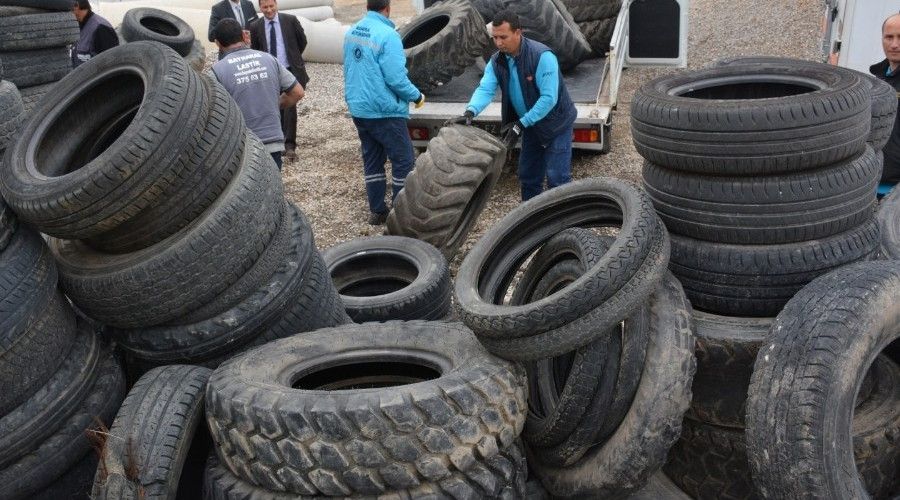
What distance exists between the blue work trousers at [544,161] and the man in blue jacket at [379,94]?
3.60ft

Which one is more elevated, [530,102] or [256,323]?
[256,323]

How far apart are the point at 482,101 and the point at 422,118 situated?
1.20 metres

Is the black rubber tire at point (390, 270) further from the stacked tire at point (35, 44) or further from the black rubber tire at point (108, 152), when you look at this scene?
the stacked tire at point (35, 44)

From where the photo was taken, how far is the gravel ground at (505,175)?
295 inches

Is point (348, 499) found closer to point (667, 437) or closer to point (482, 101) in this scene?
point (667, 437)

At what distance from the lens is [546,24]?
8.12 meters

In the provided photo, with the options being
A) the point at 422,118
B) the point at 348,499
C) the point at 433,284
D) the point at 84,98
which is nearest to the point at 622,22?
the point at 422,118

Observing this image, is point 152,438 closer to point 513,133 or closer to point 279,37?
point 513,133

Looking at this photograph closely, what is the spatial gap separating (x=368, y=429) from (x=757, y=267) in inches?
69.5

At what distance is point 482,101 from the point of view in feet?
21.2

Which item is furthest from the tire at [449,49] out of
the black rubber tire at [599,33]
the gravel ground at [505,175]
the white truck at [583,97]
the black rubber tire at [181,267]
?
the black rubber tire at [181,267]

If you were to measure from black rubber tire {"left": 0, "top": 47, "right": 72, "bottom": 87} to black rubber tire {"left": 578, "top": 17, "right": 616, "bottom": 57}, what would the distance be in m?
5.82

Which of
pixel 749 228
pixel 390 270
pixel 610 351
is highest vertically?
pixel 749 228

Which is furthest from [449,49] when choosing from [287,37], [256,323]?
[256,323]
